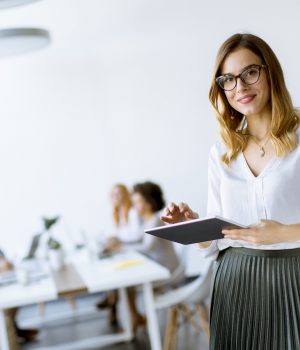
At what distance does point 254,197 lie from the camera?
7.06ft

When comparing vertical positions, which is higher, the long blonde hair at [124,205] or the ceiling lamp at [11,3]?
the ceiling lamp at [11,3]

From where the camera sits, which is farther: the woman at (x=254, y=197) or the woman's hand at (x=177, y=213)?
the woman's hand at (x=177, y=213)

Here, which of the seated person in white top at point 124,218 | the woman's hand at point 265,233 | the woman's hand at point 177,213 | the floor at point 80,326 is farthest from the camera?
the seated person in white top at point 124,218

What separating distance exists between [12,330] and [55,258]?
0.59 m

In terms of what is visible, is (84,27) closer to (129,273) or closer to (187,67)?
(187,67)

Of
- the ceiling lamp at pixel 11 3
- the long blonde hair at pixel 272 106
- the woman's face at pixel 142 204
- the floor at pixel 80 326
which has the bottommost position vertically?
the floor at pixel 80 326

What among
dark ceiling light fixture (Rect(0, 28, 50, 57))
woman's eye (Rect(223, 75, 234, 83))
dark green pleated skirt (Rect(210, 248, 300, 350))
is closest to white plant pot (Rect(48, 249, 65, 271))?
dark ceiling light fixture (Rect(0, 28, 50, 57))

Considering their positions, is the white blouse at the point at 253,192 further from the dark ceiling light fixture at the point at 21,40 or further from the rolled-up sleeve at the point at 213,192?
the dark ceiling light fixture at the point at 21,40

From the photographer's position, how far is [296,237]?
79.7 inches

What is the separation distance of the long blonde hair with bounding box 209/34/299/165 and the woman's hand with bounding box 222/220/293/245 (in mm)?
237

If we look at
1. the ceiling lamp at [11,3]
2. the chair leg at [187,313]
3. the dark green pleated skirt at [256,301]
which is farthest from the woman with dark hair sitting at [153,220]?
the dark green pleated skirt at [256,301]

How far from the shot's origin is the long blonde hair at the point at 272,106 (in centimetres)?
211

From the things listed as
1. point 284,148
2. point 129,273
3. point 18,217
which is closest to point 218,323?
point 284,148

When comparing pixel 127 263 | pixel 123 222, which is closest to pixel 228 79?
pixel 127 263
